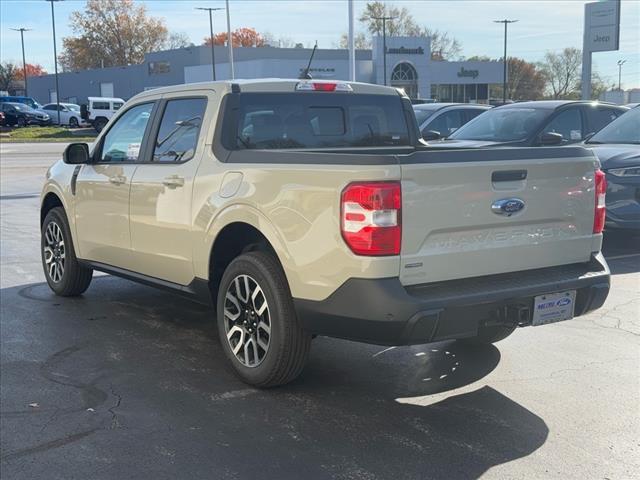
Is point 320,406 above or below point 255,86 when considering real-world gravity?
below

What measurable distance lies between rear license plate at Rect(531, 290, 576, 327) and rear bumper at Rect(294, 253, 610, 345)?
37mm

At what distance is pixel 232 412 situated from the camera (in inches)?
168

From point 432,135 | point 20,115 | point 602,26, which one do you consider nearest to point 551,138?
point 432,135

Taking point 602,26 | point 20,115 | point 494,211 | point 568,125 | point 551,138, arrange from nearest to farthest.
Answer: point 494,211 → point 551,138 → point 568,125 → point 602,26 → point 20,115

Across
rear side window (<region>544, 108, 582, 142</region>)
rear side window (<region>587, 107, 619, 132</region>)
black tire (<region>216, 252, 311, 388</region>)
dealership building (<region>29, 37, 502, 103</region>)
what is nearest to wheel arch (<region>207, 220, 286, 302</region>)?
black tire (<region>216, 252, 311, 388</region>)

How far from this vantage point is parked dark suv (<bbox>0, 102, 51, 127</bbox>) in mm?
53406

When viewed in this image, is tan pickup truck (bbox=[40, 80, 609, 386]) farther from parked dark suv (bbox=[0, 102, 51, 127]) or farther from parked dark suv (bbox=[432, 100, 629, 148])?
parked dark suv (bbox=[0, 102, 51, 127])

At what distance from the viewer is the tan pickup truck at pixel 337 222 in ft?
12.6

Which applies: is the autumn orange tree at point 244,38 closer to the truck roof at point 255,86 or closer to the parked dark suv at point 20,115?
the parked dark suv at point 20,115

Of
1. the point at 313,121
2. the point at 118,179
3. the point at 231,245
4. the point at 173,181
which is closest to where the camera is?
the point at 231,245

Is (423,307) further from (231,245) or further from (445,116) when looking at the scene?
(445,116)

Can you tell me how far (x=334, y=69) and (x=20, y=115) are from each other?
94.2 feet

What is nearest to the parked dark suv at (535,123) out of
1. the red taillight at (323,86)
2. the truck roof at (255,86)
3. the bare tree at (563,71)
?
the truck roof at (255,86)

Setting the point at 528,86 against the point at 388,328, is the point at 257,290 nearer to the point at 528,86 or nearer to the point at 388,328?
the point at 388,328
